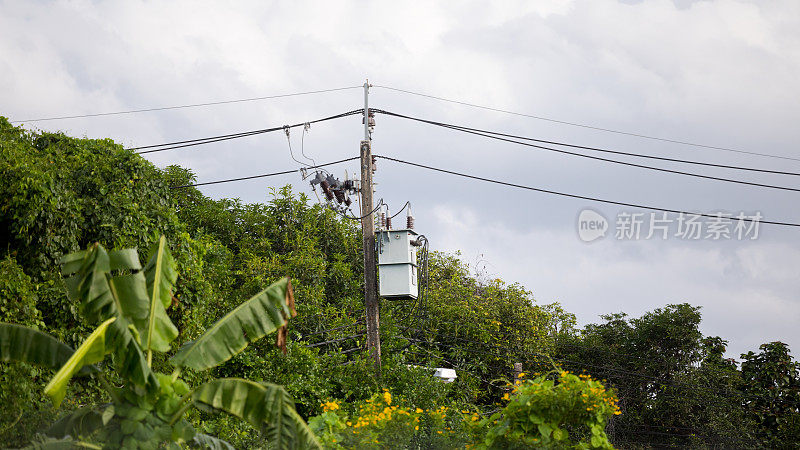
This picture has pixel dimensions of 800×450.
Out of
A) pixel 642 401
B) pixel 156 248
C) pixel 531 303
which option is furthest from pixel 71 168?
pixel 642 401

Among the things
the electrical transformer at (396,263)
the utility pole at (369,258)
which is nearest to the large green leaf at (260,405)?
the electrical transformer at (396,263)

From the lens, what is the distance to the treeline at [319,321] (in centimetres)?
1198

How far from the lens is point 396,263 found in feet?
52.1

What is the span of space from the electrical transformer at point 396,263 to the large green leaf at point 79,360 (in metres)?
8.87

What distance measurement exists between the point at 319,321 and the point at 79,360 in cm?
1298

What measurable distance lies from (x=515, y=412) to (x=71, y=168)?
8.95m

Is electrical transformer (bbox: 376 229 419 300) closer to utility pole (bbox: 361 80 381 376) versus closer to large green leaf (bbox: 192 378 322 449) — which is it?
utility pole (bbox: 361 80 381 376)

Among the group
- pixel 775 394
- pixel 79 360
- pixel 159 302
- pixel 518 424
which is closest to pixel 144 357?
pixel 79 360

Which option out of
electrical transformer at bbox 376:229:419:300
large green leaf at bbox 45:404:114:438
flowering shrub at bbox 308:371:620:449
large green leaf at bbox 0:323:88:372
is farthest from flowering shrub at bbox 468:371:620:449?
electrical transformer at bbox 376:229:419:300

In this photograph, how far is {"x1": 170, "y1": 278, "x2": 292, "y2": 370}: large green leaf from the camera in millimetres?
7891

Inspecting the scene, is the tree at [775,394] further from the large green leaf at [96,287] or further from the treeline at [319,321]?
the large green leaf at [96,287]

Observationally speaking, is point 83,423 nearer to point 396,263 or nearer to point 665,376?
point 396,263

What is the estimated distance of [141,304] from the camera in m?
7.86

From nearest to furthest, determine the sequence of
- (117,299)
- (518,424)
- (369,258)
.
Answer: (117,299) < (518,424) < (369,258)
